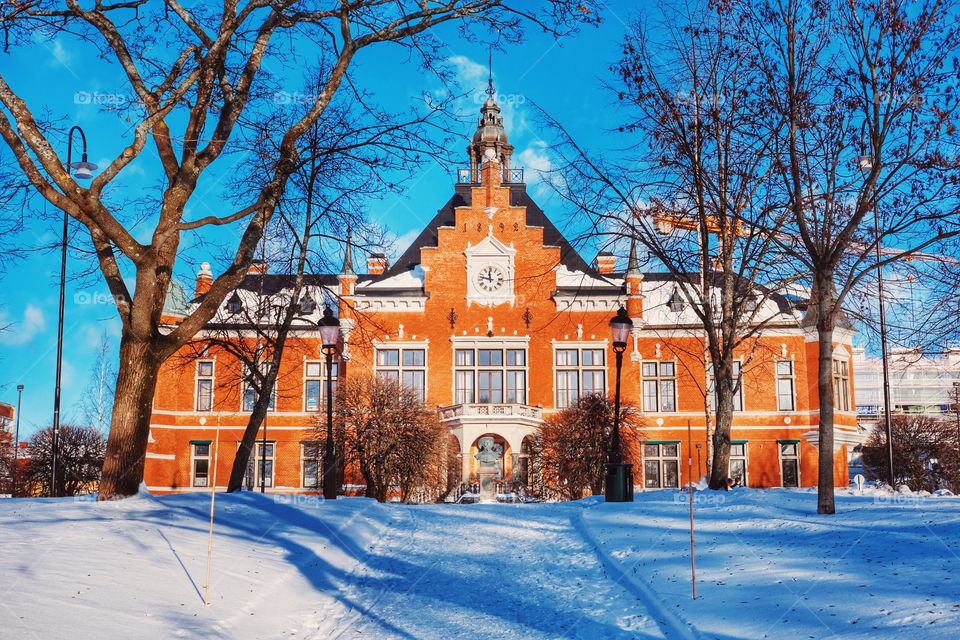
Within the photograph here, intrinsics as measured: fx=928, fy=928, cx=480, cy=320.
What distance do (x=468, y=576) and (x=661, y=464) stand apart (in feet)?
104

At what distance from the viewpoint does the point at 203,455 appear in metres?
41.3

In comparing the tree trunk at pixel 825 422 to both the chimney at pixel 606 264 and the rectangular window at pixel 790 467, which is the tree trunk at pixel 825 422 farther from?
the chimney at pixel 606 264

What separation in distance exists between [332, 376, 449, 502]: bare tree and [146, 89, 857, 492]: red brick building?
7724mm

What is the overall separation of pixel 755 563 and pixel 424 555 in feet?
14.2

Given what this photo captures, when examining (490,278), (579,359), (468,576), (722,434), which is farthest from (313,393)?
(468,576)

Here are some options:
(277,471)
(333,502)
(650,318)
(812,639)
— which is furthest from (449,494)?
(812,639)

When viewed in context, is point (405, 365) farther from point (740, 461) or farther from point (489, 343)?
point (740, 461)

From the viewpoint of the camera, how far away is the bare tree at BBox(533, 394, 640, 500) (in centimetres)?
3228

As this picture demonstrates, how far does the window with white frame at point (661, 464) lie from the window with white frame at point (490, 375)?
603 centimetres

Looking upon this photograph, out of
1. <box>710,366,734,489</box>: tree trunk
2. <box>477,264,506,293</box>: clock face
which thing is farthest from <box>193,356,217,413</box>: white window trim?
<box>710,366,734,489</box>: tree trunk

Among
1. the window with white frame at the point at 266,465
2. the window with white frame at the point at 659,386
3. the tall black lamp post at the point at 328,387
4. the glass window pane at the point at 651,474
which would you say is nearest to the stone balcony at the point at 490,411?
the window with white frame at the point at 659,386

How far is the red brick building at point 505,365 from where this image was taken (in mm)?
40406

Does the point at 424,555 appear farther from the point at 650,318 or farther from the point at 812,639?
the point at 650,318

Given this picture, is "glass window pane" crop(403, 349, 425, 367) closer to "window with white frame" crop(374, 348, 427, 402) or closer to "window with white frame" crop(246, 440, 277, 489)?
"window with white frame" crop(374, 348, 427, 402)
